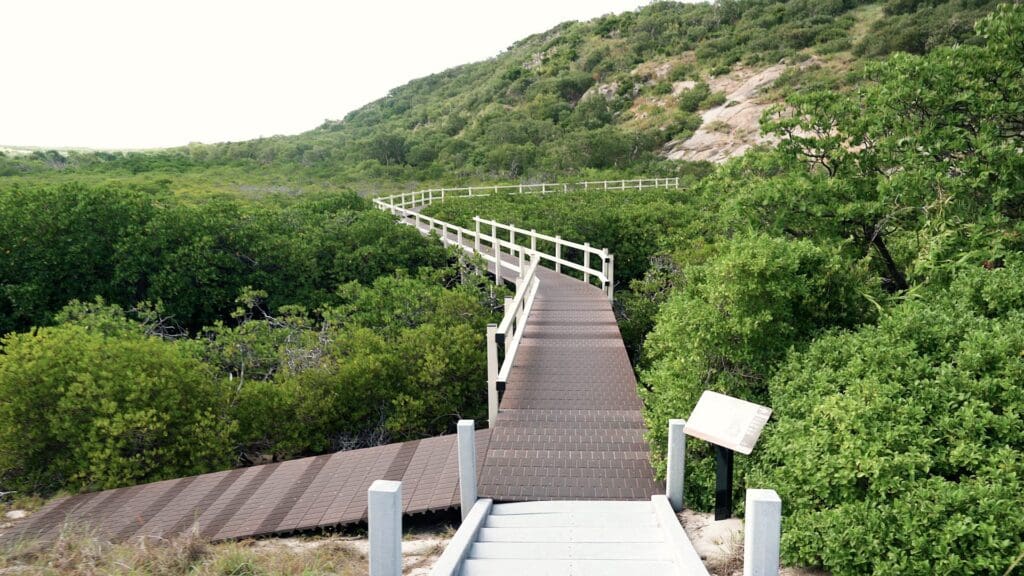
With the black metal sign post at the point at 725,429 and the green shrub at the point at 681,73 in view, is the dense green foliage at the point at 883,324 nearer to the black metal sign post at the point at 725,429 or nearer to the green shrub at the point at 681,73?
the black metal sign post at the point at 725,429

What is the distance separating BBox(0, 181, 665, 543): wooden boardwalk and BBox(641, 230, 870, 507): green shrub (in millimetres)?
714

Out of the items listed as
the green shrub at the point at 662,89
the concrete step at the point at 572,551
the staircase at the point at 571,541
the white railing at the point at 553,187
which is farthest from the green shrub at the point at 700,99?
the concrete step at the point at 572,551

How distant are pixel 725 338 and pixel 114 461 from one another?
731cm

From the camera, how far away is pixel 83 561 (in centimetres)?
493

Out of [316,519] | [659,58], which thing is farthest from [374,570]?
[659,58]

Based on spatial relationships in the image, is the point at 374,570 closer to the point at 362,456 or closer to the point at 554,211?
the point at 362,456

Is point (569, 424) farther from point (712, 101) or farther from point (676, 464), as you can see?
point (712, 101)

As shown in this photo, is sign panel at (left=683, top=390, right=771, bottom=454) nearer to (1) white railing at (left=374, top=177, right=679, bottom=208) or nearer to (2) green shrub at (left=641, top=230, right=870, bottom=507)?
(2) green shrub at (left=641, top=230, right=870, bottom=507)

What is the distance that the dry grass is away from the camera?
466 cm

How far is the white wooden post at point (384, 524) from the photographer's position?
360cm

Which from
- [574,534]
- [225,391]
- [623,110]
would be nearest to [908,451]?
[574,534]

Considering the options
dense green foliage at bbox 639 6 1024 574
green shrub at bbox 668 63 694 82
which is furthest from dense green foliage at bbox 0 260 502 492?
green shrub at bbox 668 63 694 82

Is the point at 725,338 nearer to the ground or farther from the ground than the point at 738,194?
nearer to the ground

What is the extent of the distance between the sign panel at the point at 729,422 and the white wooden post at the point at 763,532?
119cm
